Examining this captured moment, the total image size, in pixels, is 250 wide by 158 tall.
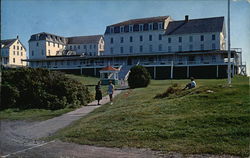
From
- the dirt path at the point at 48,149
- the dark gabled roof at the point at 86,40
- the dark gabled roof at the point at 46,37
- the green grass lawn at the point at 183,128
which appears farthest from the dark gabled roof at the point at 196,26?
the dirt path at the point at 48,149

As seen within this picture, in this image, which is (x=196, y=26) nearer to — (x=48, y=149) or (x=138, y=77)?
(x=138, y=77)

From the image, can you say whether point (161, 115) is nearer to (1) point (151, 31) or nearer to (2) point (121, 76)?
(2) point (121, 76)

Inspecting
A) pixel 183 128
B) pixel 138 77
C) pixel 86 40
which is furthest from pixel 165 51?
pixel 183 128

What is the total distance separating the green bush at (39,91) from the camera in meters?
18.9

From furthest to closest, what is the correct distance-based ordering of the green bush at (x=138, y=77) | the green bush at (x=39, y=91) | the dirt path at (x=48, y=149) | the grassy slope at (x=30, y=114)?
the green bush at (x=138, y=77)
the green bush at (x=39, y=91)
the grassy slope at (x=30, y=114)
the dirt path at (x=48, y=149)

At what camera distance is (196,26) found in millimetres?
64250

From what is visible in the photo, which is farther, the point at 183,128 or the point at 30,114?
the point at 30,114

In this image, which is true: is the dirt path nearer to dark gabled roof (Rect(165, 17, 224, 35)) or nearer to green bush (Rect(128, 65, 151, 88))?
green bush (Rect(128, 65, 151, 88))

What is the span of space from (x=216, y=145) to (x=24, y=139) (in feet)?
21.4

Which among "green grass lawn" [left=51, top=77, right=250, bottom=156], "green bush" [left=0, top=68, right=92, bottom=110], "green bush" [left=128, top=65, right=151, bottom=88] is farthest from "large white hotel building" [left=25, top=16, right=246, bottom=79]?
"green grass lawn" [left=51, top=77, right=250, bottom=156]

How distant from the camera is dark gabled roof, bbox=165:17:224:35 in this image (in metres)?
61.8

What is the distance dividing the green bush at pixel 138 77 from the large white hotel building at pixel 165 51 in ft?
68.4

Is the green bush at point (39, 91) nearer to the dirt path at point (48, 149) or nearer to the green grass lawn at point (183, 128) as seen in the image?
the dirt path at point (48, 149)

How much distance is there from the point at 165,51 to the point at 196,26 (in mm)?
8694
